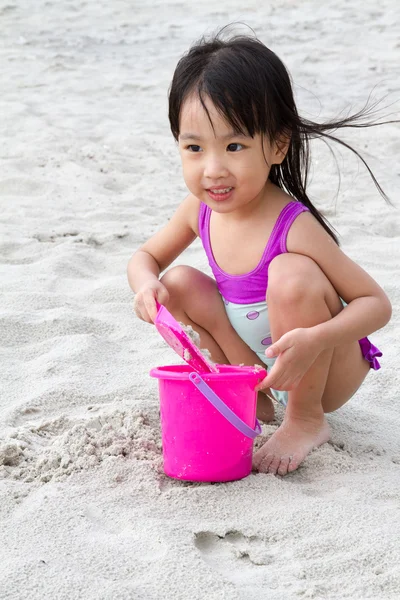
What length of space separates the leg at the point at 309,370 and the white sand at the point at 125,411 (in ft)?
0.19

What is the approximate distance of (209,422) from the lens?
1.92 metres

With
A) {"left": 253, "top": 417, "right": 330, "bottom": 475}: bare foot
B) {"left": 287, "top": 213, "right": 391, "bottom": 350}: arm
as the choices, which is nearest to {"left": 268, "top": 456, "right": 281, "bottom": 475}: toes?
{"left": 253, "top": 417, "right": 330, "bottom": 475}: bare foot

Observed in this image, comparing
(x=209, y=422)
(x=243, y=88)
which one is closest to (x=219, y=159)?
(x=243, y=88)

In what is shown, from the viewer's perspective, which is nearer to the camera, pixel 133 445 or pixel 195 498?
pixel 195 498

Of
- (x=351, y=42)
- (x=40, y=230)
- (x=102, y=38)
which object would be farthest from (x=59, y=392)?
(x=102, y=38)

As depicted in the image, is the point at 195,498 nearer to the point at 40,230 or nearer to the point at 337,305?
the point at 337,305

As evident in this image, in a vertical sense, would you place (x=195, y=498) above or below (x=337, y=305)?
below

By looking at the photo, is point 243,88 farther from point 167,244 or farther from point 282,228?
point 167,244

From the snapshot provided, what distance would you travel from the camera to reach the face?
6.64 ft

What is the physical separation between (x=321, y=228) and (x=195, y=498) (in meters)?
0.73

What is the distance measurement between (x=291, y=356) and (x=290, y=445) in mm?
300

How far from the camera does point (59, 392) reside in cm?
239

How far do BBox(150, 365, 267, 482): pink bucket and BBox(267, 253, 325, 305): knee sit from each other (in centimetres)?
19

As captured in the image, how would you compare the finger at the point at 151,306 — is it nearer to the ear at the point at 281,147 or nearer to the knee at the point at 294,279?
the knee at the point at 294,279
